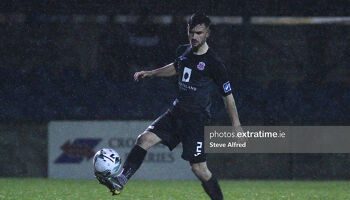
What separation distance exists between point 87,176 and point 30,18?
178 inches

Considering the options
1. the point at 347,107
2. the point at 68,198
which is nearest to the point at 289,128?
the point at 347,107

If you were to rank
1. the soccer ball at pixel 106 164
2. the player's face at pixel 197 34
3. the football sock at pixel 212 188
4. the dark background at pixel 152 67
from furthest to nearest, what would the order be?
the dark background at pixel 152 67 < the football sock at pixel 212 188 < the player's face at pixel 197 34 < the soccer ball at pixel 106 164

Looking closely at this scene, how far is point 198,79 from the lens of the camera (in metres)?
6.79

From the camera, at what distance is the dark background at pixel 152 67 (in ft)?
43.5

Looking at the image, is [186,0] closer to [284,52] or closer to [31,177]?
[284,52]

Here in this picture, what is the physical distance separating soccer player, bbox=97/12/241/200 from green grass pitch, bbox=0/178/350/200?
2.37 metres

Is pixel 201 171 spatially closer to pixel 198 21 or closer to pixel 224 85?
pixel 224 85

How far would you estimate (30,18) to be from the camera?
15664mm

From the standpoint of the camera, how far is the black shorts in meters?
6.71

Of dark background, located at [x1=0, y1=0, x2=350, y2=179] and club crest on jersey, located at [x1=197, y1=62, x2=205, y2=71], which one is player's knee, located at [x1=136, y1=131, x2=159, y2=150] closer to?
club crest on jersey, located at [x1=197, y1=62, x2=205, y2=71]

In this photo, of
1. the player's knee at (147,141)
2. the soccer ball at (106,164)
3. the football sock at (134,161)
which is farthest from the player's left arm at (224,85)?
the soccer ball at (106,164)

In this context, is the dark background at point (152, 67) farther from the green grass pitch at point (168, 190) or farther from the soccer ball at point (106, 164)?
the soccer ball at point (106, 164)

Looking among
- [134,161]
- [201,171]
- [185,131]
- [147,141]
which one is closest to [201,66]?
[185,131]

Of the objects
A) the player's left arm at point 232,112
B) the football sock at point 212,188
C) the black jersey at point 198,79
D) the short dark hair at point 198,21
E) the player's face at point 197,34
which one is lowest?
the football sock at point 212,188
